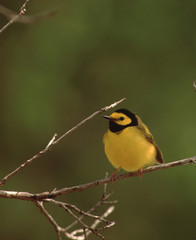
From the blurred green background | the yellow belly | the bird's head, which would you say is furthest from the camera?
the blurred green background

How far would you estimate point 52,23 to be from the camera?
8.99m

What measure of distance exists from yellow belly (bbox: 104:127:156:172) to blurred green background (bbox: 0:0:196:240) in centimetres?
326

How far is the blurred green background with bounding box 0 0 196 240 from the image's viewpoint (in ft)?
25.4

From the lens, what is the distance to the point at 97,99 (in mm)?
8594

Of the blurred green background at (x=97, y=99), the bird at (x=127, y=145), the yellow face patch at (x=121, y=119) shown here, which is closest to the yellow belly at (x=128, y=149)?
the bird at (x=127, y=145)

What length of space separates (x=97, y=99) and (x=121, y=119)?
4.58 m

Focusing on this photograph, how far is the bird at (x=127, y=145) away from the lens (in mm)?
3756

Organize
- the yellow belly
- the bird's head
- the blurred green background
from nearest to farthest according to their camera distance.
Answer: the yellow belly, the bird's head, the blurred green background

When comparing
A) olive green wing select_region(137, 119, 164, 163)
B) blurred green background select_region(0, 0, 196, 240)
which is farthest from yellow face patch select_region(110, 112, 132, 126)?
blurred green background select_region(0, 0, 196, 240)

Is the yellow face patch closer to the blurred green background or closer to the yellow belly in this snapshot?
the yellow belly

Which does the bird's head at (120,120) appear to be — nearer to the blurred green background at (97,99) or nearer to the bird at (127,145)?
the bird at (127,145)

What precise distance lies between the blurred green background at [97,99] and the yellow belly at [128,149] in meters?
3.26

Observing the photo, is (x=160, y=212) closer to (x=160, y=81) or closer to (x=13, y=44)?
(x=160, y=81)

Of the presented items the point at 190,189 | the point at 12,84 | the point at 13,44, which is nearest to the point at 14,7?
the point at 13,44
